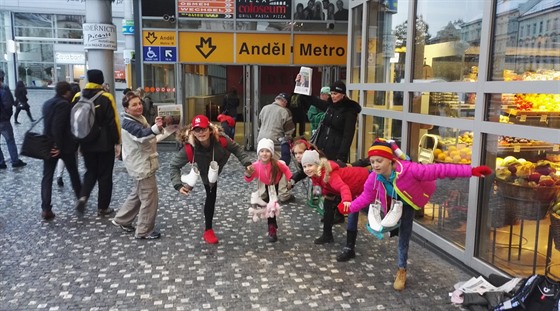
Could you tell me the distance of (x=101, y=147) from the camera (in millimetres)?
6086

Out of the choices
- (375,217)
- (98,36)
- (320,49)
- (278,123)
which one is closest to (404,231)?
(375,217)

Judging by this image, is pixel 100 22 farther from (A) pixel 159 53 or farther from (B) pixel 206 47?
(B) pixel 206 47

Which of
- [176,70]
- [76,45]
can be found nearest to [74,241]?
[176,70]

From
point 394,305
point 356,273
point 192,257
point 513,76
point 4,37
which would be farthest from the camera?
point 4,37

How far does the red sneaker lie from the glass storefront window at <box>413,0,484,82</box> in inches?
118

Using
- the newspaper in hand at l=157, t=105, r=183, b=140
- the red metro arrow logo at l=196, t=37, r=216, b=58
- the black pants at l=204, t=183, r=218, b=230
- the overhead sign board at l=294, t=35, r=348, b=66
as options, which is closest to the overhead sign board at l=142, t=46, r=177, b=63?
the red metro arrow logo at l=196, t=37, r=216, b=58

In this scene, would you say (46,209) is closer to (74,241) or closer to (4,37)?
(74,241)

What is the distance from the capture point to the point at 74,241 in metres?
5.43

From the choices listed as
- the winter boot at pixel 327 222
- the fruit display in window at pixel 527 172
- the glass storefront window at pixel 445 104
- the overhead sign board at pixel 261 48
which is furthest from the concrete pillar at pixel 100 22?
the fruit display in window at pixel 527 172

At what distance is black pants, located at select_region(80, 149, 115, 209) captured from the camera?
20.4ft

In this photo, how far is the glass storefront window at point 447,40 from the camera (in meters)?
4.86

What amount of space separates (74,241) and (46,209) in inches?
41.1

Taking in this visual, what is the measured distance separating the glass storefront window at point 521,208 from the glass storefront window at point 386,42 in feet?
7.16

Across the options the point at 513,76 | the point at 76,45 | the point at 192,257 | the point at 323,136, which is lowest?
the point at 192,257
